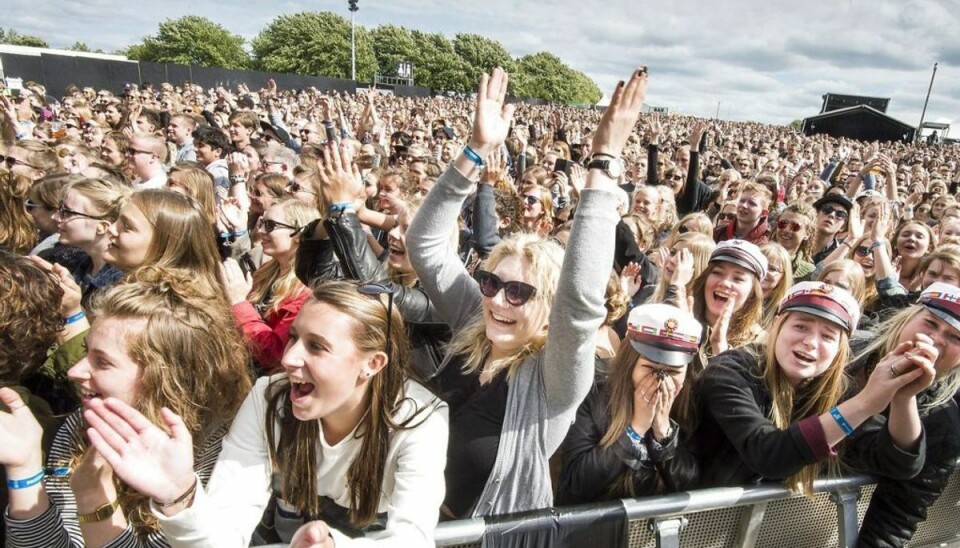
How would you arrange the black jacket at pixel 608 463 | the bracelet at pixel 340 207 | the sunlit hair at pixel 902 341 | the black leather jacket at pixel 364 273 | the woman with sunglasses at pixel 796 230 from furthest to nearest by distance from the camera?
the woman with sunglasses at pixel 796 230
the bracelet at pixel 340 207
the black leather jacket at pixel 364 273
the sunlit hair at pixel 902 341
the black jacket at pixel 608 463

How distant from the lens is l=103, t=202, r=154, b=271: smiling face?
2.81 meters

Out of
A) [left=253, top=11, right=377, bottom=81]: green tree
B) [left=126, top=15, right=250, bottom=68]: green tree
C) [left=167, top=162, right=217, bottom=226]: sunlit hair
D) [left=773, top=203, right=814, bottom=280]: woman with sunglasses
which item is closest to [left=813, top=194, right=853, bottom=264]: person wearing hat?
[left=773, top=203, right=814, bottom=280]: woman with sunglasses

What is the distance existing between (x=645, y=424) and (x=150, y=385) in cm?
160

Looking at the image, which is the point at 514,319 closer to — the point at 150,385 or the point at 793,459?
the point at 793,459

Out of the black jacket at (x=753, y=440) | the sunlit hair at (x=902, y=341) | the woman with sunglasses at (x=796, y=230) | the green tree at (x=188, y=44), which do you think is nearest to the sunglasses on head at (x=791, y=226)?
the woman with sunglasses at (x=796, y=230)

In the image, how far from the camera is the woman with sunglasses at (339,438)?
1.57 m

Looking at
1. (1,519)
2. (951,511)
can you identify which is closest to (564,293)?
(1,519)

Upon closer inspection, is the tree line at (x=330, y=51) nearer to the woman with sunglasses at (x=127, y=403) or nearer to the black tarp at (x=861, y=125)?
the black tarp at (x=861, y=125)

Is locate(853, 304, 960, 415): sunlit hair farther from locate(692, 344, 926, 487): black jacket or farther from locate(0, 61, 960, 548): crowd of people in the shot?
locate(692, 344, 926, 487): black jacket

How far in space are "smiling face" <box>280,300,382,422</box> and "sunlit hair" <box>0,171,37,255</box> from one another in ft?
10.9

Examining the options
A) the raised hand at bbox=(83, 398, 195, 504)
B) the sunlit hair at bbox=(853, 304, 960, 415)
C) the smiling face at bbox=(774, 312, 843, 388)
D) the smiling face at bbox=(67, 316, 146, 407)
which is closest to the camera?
the raised hand at bbox=(83, 398, 195, 504)

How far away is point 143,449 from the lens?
132 cm

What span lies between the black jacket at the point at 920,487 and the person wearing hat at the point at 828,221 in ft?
11.3

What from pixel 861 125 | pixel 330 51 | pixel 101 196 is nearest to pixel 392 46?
pixel 330 51
